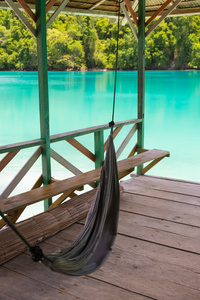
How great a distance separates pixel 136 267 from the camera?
77.8 inches

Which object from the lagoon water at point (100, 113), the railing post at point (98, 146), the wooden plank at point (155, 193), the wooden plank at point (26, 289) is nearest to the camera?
the wooden plank at point (26, 289)

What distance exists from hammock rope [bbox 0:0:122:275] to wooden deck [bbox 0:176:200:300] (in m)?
0.18

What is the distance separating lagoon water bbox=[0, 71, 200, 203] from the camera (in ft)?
30.4

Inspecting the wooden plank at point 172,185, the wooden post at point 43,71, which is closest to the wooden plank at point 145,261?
the wooden post at point 43,71

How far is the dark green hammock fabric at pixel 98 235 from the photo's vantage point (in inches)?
63.2

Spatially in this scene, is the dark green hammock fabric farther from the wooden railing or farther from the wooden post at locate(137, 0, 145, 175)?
the wooden post at locate(137, 0, 145, 175)

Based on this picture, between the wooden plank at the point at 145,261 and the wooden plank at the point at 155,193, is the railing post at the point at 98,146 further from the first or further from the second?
the wooden plank at the point at 145,261

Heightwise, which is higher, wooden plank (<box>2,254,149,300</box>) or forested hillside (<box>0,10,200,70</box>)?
forested hillside (<box>0,10,200,70</box>)

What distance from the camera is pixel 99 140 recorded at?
3.46 meters

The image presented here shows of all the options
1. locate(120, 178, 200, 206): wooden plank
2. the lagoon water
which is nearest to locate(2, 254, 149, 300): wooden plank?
locate(120, 178, 200, 206): wooden plank

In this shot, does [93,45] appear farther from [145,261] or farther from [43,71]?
[145,261]

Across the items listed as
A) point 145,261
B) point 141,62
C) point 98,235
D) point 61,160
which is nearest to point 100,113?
point 141,62

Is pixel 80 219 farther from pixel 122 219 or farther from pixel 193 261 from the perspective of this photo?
pixel 193 261

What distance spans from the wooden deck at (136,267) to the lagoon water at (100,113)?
15.7ft
